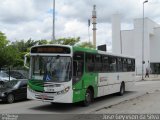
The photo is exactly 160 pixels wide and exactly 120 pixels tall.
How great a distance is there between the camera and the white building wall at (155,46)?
82194mm

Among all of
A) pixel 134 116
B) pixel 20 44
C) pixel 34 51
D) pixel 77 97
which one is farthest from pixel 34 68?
pixel 20 44

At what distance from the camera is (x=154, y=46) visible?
8281cm

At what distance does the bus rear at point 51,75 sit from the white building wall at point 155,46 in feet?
232

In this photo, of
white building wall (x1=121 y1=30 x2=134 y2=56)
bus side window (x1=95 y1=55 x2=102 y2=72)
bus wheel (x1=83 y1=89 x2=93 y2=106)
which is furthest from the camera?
white building wall (x1=121 y1=30 x2=134 y2=56)

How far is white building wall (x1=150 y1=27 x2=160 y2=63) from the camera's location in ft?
270

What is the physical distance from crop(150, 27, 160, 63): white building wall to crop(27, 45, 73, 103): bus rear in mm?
70768

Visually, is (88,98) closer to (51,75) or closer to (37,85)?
(51,75)

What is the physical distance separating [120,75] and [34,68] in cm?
772

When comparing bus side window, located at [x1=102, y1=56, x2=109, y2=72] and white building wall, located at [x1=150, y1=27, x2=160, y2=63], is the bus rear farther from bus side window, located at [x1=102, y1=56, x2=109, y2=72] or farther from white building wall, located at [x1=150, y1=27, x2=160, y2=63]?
white building wall, located at [x1=150, y1=27, x2=160, y2=63]

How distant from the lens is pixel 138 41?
79688mm

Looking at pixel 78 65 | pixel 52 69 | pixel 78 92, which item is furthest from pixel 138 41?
pixel 52 69

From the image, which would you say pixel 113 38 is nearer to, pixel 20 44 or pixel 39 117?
pixel 20 44

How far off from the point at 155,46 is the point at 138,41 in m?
5.75

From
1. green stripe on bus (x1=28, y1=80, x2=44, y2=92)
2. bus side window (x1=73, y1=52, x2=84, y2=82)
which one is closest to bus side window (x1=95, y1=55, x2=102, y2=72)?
bus side window (x1=73, y1=52, x2=84, y2=82)
